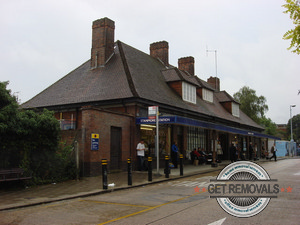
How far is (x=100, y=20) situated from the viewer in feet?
74.4

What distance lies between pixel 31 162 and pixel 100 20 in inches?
548

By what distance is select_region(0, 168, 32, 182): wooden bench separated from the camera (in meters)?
10.6

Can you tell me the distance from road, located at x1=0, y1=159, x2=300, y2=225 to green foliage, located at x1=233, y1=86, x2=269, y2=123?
4304 centimetres

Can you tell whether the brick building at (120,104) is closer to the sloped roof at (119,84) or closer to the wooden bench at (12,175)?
the sloped roof at (119,84)

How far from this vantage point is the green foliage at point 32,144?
1109 centimetres

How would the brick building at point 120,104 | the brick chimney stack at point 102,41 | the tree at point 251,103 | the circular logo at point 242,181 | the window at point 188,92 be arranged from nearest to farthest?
the circular logo at point 242,181
the brick building at point 120,104
the brick chimney stack at point 102,41
the window at point 188,92
the tree at point 251,103

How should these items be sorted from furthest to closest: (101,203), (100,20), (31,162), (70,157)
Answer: (100,20), (70,157), (31,162), (101,203)

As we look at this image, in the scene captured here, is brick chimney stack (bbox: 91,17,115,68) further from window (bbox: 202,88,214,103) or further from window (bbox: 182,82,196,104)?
window (bbox: 202,88,214,103)

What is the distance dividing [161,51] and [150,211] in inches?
943

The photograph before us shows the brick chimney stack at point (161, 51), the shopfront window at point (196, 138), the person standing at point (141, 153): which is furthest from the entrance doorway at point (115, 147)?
the brick chimney stack at point (161, 51)

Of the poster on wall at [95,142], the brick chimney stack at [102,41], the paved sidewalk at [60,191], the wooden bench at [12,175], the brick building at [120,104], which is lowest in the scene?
the paved sidewalk at [60,191]

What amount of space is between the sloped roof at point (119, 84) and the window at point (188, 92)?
515 millimetres

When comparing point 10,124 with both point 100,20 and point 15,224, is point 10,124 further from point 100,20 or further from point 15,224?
point 100,20

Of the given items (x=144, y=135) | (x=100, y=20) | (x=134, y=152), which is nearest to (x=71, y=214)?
(x=134, y=152)
